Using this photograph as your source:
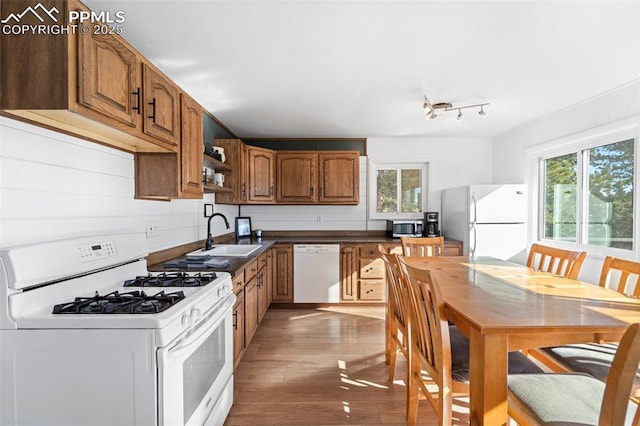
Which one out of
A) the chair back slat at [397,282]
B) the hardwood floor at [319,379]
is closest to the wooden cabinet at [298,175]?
A: the hardwood floor at [319,379]

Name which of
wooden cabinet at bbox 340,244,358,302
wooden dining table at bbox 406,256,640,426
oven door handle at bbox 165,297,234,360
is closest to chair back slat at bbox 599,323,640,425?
wooden dining table at bbox 406,256,640,426

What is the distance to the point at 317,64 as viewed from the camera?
7.35 feet

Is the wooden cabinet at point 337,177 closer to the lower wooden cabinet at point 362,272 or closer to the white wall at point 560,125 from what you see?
the lower wooden cabinet at point 362,272

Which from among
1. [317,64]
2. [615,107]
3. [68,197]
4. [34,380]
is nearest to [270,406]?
[34,380]

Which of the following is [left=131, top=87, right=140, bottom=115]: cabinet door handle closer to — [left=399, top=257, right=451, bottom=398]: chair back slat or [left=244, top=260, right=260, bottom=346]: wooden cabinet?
[left=244, top=260, right=260, bottom=346]: wooden cabinet

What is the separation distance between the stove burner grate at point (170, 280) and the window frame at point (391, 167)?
3124mm

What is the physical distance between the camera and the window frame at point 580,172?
2594mm

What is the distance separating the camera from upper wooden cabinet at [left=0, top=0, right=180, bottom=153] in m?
1.28

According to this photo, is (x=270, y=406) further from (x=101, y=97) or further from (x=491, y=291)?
(x=101, y=97)

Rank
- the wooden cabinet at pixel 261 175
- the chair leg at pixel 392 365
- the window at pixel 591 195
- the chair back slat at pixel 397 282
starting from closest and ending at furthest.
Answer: the chair back slat at pixel 397 282
the chair leg at pixel 392 365
the window at pixel 591 195
the wooden cabinet at pixel 261 175

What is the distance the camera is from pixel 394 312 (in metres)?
2.42

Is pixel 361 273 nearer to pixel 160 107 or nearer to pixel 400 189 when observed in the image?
pixel 400 189

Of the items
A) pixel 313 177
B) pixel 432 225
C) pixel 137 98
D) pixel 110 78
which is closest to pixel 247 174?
pixel 313 177

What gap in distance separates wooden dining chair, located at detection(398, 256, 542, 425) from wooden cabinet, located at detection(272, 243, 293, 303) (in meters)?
2.31
